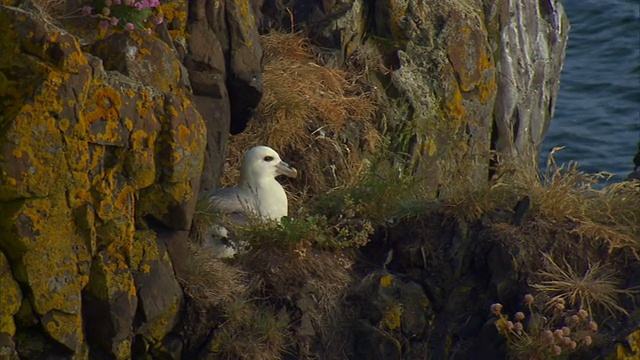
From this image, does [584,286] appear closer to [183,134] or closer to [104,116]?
[183,134]

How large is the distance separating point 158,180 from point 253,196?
118cm

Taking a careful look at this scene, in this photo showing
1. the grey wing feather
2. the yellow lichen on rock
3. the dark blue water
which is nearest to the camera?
the yellow lichen on rock

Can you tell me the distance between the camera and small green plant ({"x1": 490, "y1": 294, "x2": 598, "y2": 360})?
21.4 ft

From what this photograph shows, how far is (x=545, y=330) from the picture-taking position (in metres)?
6.55

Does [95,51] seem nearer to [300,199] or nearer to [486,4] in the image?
[300,199]

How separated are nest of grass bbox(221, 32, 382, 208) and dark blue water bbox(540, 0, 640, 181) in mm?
5843

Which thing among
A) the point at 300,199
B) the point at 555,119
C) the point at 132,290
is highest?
the point at 132,290

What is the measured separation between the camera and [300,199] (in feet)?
27.4

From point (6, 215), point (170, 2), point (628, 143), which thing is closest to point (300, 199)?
point (170, 2)

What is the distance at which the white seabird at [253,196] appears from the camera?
288 inches

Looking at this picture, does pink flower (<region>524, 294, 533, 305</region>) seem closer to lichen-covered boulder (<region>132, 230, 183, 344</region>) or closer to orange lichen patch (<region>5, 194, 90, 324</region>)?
lichen-covered boulder (<region>132, 230, 183, 344</region>)

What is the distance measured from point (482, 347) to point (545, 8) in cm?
460

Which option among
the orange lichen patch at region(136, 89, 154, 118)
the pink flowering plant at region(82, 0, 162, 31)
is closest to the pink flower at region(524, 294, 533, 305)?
the orange lichen patch at region(136, 89, 154, 118)

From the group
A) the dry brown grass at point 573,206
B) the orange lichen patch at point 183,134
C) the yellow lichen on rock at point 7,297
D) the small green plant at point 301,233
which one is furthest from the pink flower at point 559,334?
the yellow lichen on rock at point 7,297
